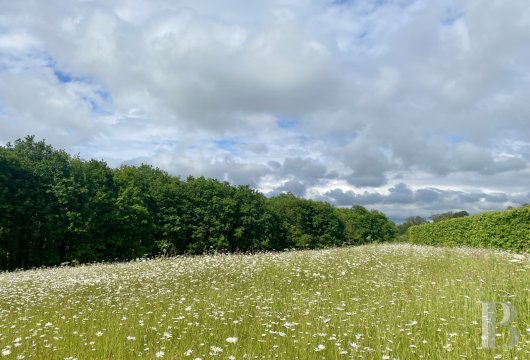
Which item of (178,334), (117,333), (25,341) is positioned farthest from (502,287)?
(25,341)

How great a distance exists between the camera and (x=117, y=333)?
21.4 feet

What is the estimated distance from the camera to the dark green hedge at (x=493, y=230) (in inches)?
837

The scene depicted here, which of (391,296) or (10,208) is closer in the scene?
(391,296)

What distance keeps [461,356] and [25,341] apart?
6.53m

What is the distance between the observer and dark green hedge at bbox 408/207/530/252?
21.2 metres

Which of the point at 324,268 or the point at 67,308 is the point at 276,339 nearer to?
the point at 67,308

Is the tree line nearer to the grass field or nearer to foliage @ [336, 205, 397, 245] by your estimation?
foliage @ [336, 205, 397, 245]

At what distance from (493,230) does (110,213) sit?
26.3 metres

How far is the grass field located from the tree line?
1690 centimetres
